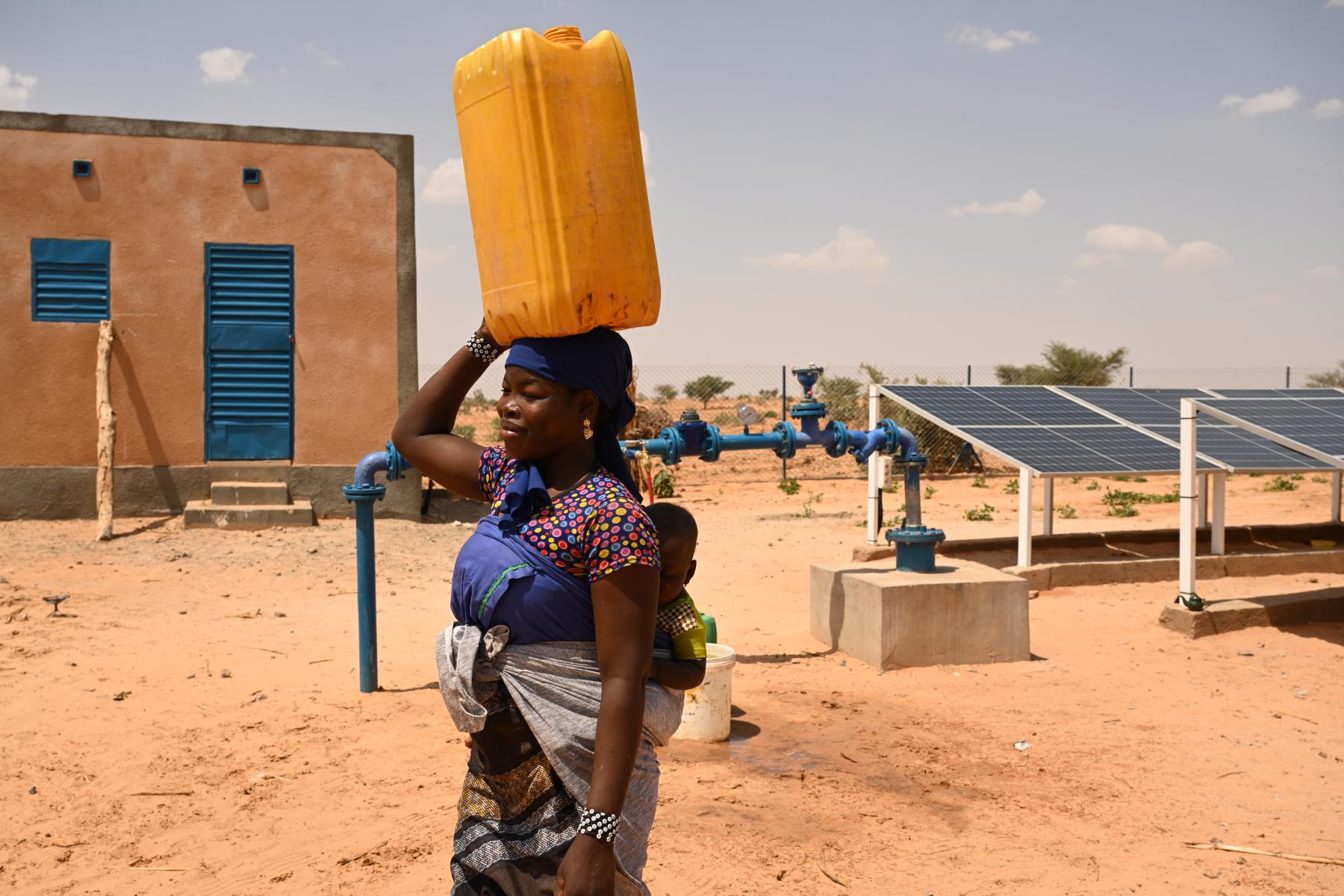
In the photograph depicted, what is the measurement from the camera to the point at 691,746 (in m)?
4.97

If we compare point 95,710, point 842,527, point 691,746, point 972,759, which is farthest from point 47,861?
point 842,527

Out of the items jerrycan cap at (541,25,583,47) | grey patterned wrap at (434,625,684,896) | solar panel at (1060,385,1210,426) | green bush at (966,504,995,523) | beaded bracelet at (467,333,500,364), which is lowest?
green bush at (966,504,995,523)

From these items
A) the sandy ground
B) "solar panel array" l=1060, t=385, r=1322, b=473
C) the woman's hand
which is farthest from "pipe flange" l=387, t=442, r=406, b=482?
"solar panel array" l=1060, t=385, r=1322, b=473

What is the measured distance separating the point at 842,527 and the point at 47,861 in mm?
9818

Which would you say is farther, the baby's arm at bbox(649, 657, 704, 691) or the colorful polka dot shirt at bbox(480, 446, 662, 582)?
the baby's arm at bbox(649, 657, 704, 691)

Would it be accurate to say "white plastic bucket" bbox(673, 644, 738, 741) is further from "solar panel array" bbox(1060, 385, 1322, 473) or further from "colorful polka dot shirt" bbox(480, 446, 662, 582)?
"solar panel array" bbox(1060, 385, 1322, 473)

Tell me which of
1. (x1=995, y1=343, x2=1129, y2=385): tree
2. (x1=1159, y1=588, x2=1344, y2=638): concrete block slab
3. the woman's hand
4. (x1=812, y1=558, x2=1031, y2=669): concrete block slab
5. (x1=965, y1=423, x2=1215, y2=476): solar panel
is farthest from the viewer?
(x1=995, y1=343, x2=1129, y2=385): tree

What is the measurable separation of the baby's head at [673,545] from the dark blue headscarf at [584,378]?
0.07 metres

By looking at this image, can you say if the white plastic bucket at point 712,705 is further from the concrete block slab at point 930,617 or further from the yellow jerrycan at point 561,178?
the yellow jerrycan at point 561,178

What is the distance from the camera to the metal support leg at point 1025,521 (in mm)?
8398

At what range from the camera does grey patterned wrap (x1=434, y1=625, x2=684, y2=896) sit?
6.01ft

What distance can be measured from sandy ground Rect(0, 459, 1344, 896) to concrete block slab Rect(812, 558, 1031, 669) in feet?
0.40

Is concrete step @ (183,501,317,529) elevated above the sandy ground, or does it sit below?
above

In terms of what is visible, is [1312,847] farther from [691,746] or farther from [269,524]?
[269,524]
